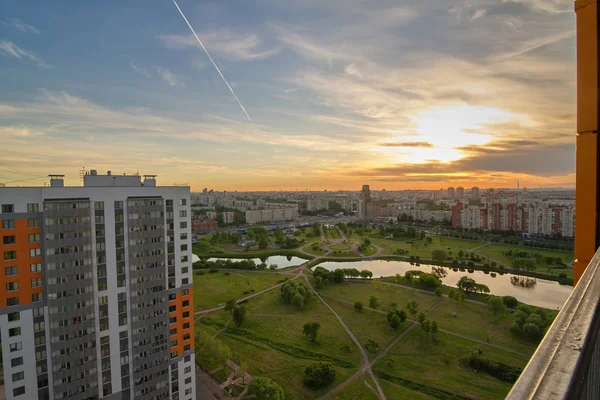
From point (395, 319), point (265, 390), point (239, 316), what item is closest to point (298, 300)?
point (239, 316)

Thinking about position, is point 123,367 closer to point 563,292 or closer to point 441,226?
point 563,292

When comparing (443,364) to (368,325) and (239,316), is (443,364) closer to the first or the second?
(368,325)

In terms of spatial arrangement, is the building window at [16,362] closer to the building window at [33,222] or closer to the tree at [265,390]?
the building window at [33,222]

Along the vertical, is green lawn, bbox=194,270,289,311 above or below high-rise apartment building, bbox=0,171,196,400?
below

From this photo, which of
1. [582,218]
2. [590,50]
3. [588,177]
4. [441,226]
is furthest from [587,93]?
[441,226]

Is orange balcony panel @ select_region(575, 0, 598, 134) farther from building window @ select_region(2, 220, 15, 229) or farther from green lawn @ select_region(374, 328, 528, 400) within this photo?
green lawn @ select_region(374, 328, 528, 400)

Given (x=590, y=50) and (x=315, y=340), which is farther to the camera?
(x=315, y=340)

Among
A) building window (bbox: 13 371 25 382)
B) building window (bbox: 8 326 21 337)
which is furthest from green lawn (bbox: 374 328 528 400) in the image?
building window (bbox: 8 326 21 337)
